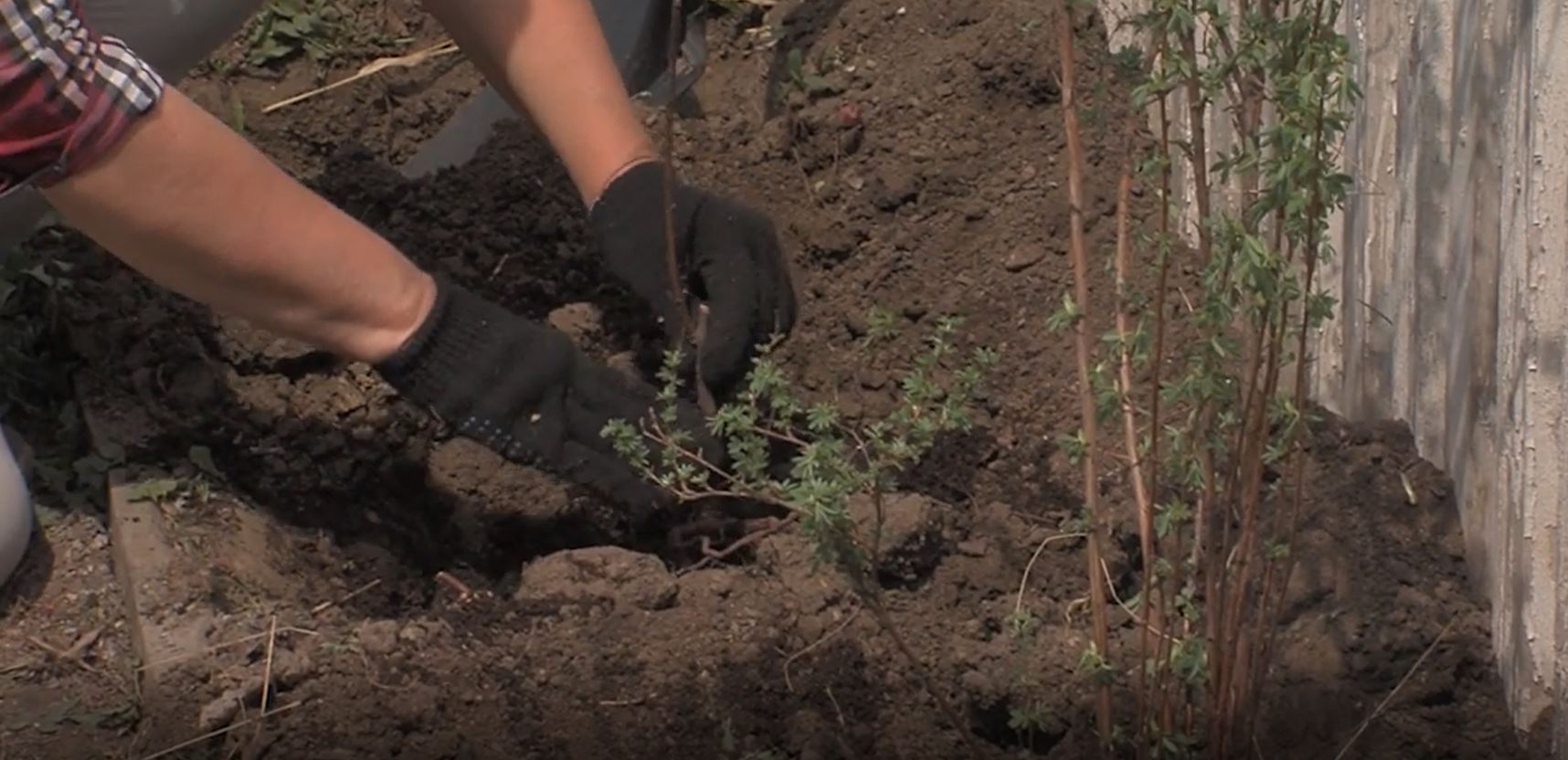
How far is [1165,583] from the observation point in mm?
2037

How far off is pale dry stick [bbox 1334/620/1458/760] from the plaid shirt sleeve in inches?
57.7

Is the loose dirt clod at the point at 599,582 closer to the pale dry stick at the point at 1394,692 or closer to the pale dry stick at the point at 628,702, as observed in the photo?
the pale dry stick at the point at 628,702

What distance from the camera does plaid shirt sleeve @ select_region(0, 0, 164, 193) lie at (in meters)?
2.10

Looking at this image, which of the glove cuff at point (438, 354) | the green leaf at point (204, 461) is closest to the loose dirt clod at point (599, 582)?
the glove cuff at point (438, 354)

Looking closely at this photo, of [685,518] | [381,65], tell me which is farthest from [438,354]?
[381,65]

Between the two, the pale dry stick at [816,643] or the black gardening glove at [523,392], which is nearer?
the pale dry stick at [816,643]

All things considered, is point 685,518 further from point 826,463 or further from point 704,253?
point 826,463

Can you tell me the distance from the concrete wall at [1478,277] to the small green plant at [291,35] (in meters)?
2.14

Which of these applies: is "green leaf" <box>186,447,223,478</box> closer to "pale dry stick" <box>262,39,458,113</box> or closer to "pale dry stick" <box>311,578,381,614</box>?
"pale dry stick" <box>311,578,381,614</box>

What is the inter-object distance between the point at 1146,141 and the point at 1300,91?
1.52 m

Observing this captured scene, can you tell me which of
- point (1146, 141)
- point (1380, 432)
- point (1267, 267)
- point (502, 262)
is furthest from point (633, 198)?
point (1267, 267)

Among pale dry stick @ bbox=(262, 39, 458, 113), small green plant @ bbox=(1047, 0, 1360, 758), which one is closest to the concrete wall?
small green plant @ bbox=(1047, 0, 1360, 758)

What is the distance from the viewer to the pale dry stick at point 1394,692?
2076mm

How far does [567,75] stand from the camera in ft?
9.32
